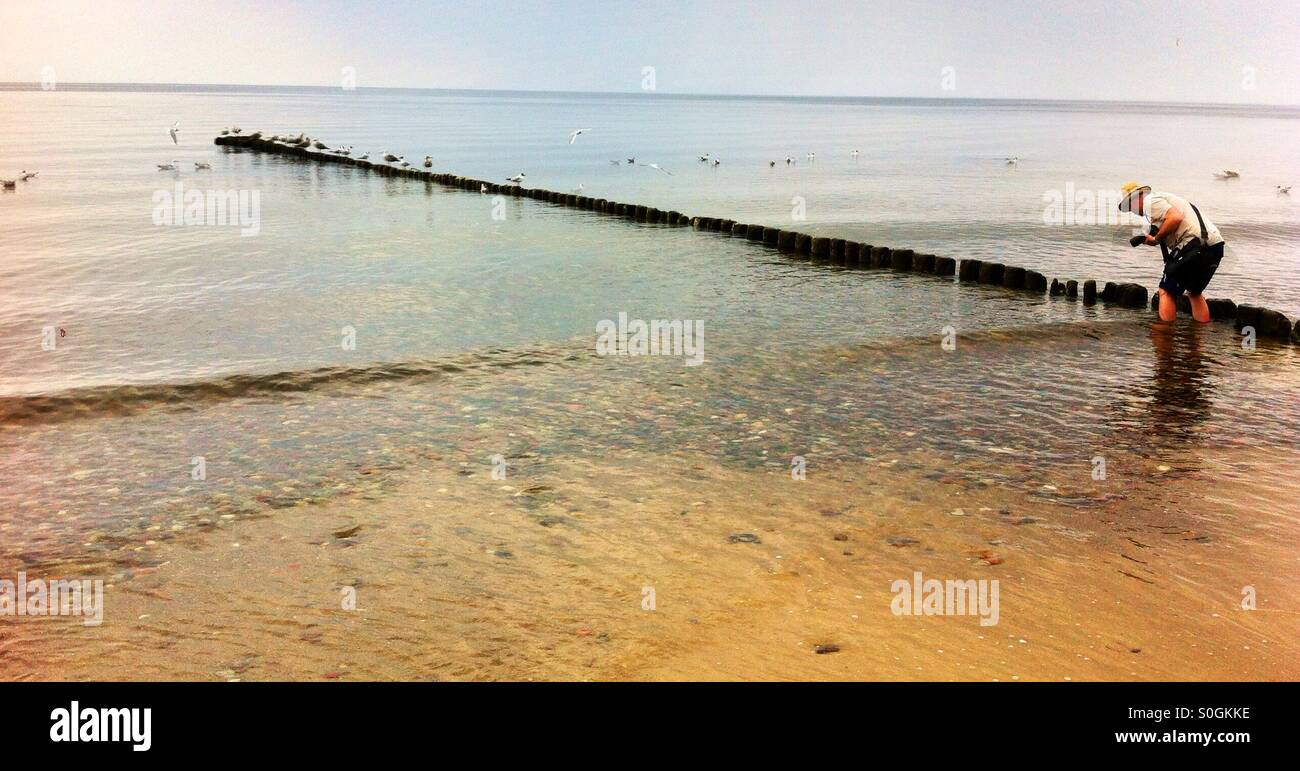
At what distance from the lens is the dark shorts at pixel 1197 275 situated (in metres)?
16.7

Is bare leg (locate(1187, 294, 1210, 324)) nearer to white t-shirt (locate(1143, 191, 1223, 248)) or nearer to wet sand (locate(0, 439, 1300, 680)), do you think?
white t-shirt (locate(1143, 191, 1223, 248))

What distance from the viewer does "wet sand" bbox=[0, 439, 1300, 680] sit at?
664 centimetres

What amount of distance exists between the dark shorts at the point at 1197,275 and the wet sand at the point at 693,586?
26.7 feet

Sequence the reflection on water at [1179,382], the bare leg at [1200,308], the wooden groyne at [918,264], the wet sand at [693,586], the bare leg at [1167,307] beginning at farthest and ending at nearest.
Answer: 1. the bare leg at [1167,307]
2. the bare leg at [1200,308]
3. the wooden groyne at [918,264]
4. the reflection on water at [1179,382]
5. the wet sand at [693,586]

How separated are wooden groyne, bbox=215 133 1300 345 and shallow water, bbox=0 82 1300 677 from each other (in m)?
0.57

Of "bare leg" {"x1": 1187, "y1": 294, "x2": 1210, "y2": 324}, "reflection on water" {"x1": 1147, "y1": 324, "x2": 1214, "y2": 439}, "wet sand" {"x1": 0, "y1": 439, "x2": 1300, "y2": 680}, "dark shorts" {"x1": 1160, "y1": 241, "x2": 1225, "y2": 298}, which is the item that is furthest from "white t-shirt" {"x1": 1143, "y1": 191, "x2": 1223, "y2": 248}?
"wet sand" {"x1": 0, "y1": 439, "x2": 1300, "y2": 680}

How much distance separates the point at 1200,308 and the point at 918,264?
7120 mm

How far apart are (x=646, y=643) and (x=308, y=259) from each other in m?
20.4

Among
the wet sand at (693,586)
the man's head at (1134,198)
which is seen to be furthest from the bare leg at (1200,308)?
the wet sand at (693,586)

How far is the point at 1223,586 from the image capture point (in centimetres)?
776

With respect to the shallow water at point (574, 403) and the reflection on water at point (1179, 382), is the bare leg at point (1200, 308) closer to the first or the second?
the reflection on water at point (1179, 382)

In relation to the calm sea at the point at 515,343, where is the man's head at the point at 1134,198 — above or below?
above

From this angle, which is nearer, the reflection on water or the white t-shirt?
the reflection on water

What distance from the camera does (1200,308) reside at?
17.7 m
